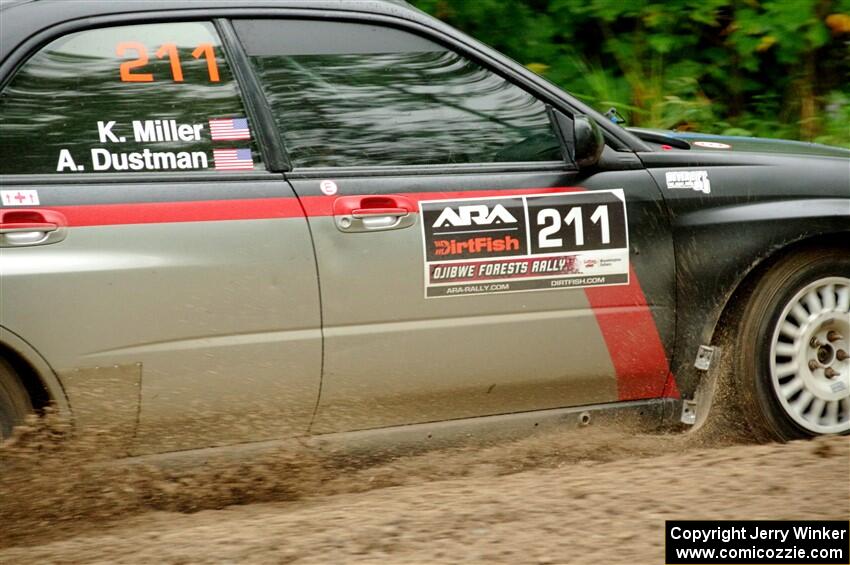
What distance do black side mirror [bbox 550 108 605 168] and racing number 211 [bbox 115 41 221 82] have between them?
1.28m

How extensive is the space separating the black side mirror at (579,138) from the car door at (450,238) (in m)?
0.04

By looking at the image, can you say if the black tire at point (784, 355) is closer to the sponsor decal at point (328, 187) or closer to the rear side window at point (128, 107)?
the sponsor decal at point (328, 187)

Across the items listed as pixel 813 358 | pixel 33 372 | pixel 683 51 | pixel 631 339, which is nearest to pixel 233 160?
pixel 33 372

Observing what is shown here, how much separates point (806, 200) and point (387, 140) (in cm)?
167

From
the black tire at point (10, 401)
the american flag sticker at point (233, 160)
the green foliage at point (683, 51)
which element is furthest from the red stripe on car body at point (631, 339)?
the green foliage at point (683, 51)

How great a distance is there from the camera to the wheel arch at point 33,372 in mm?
3766

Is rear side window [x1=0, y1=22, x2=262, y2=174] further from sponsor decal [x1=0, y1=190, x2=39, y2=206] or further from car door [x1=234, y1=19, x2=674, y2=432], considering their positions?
car door [x1=234, y1=19, x2=674, y2=432]

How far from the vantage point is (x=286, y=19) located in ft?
14.1

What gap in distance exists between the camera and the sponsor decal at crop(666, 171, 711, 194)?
4602 mm

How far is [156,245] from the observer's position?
12.9 feet

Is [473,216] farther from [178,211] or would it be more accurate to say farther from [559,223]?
[178,211]

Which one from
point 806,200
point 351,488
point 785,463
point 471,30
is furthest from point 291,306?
point 471,30

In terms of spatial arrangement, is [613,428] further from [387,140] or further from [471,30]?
[471,30]

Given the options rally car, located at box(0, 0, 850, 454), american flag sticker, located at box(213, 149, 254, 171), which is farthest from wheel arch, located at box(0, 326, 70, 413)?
american flag sticker, located at box(213, 149, 254, 171)
